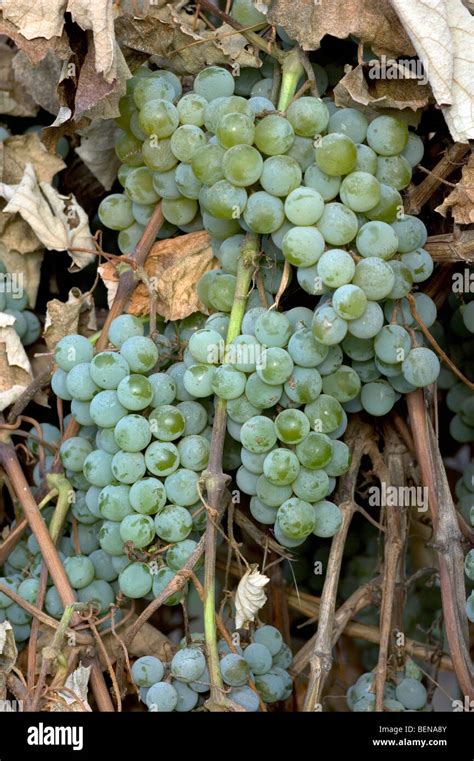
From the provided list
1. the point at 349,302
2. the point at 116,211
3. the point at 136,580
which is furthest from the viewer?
the point at 116,211

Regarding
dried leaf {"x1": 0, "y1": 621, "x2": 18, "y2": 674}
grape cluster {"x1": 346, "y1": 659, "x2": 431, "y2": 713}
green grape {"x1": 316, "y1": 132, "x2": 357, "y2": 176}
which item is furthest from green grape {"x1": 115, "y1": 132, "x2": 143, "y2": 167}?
grape cluster {"x1": 346, "y1": 659, "x2": 431, "y2": 713}

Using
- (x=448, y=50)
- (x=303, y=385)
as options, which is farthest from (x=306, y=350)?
(x=448, y=50)

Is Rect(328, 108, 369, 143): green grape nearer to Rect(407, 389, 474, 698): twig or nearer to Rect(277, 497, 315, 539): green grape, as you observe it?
Rect(407, 389, 474, 698): twig

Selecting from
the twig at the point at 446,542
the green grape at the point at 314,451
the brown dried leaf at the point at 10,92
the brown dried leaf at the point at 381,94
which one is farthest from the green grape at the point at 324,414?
the brown dried leaf at the point at 10,92

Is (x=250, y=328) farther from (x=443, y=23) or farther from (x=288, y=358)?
(x=443, y=23)

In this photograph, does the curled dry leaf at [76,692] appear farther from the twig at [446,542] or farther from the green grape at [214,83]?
the green grape at [214,83]

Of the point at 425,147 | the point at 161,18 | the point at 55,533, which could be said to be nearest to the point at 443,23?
the point at 425,147

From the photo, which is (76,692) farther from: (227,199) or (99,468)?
(227,199)
